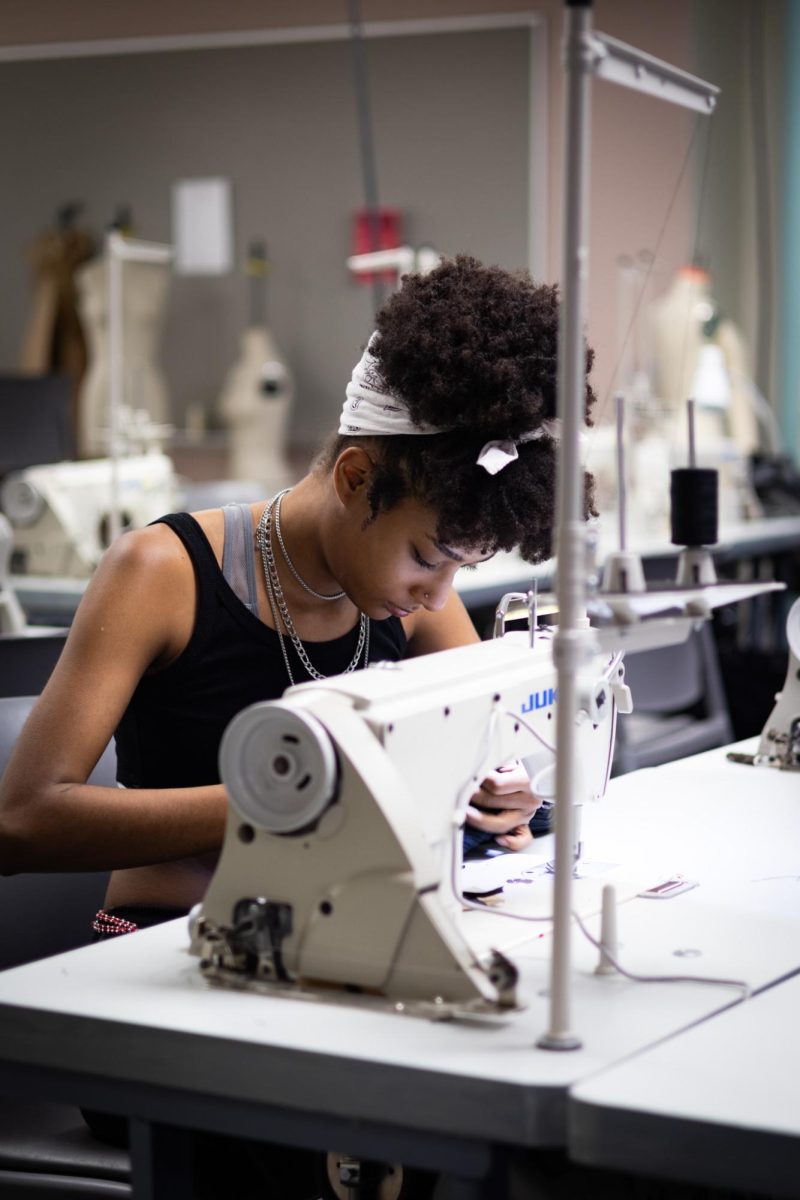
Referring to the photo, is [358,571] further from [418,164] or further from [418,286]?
[418,164]

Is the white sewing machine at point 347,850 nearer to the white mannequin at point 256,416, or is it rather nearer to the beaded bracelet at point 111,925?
the beaded bracelet at point 111,925

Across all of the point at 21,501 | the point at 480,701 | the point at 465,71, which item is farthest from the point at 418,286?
the point at 465,71

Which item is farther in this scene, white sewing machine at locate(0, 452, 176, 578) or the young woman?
white sewing machine at locate(0, 452, 176, 578)

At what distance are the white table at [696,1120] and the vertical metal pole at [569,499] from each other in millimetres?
72

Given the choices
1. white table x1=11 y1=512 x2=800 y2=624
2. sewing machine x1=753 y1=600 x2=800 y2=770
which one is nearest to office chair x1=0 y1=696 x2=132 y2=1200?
sewing machine x1=753 y1=600 x2=800 y2=770

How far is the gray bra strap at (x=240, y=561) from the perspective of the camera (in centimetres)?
150

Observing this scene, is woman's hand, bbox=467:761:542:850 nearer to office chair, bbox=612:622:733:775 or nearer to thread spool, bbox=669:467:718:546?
thread spool, bbox=669:467:718:546

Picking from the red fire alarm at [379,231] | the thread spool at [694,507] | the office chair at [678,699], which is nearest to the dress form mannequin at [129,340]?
the red fire alarm at [379,231]

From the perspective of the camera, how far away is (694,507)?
119 cm

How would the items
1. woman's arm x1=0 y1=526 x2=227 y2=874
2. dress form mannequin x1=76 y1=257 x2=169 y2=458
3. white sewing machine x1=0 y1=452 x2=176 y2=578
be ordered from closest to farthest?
woman's arm x1=0 y1=526 x2=227 y2=874
white sewing machine x1=0 y1=452 x2=176 y2=578
dress form mannequin x1=76 y1=257 x2=169 y2=458

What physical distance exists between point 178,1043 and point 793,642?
1.04 meters

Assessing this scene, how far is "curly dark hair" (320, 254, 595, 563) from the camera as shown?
1294mm

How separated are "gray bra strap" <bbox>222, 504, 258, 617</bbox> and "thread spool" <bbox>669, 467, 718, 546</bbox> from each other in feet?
1.50

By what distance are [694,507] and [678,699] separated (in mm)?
2386
